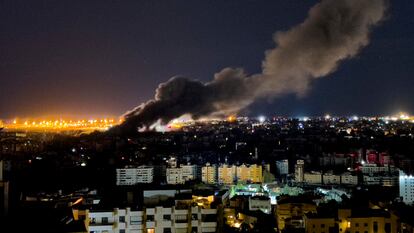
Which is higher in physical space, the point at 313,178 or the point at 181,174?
the point at 181,174

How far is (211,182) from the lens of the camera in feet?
61.8

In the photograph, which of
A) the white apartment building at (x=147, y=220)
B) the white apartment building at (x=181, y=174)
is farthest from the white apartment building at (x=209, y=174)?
the white apartment building at (x=147, y=220)

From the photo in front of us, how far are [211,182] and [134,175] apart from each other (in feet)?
9.59

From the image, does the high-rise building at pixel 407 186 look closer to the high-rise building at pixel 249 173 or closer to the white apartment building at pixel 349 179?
the white apartment building at pixel 349 179

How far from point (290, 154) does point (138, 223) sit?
20757 millimetres

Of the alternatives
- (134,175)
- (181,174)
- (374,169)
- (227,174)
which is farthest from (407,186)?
(134,175)

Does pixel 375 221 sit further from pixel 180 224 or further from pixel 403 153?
pixel 403 153

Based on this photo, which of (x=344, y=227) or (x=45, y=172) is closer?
(x=344, y=227)

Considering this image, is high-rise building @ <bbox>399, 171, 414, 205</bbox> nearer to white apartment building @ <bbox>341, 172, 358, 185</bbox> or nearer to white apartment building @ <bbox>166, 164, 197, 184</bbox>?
white apartment building @ <bbox>341, 172, 358, 185</bbox>

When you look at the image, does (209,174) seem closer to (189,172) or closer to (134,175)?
(189,172)

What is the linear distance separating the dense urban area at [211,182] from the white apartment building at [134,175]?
0.05m

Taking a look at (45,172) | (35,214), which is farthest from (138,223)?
(45,172)

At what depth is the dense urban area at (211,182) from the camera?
5141 mm

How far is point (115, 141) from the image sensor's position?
2391 centimetres
